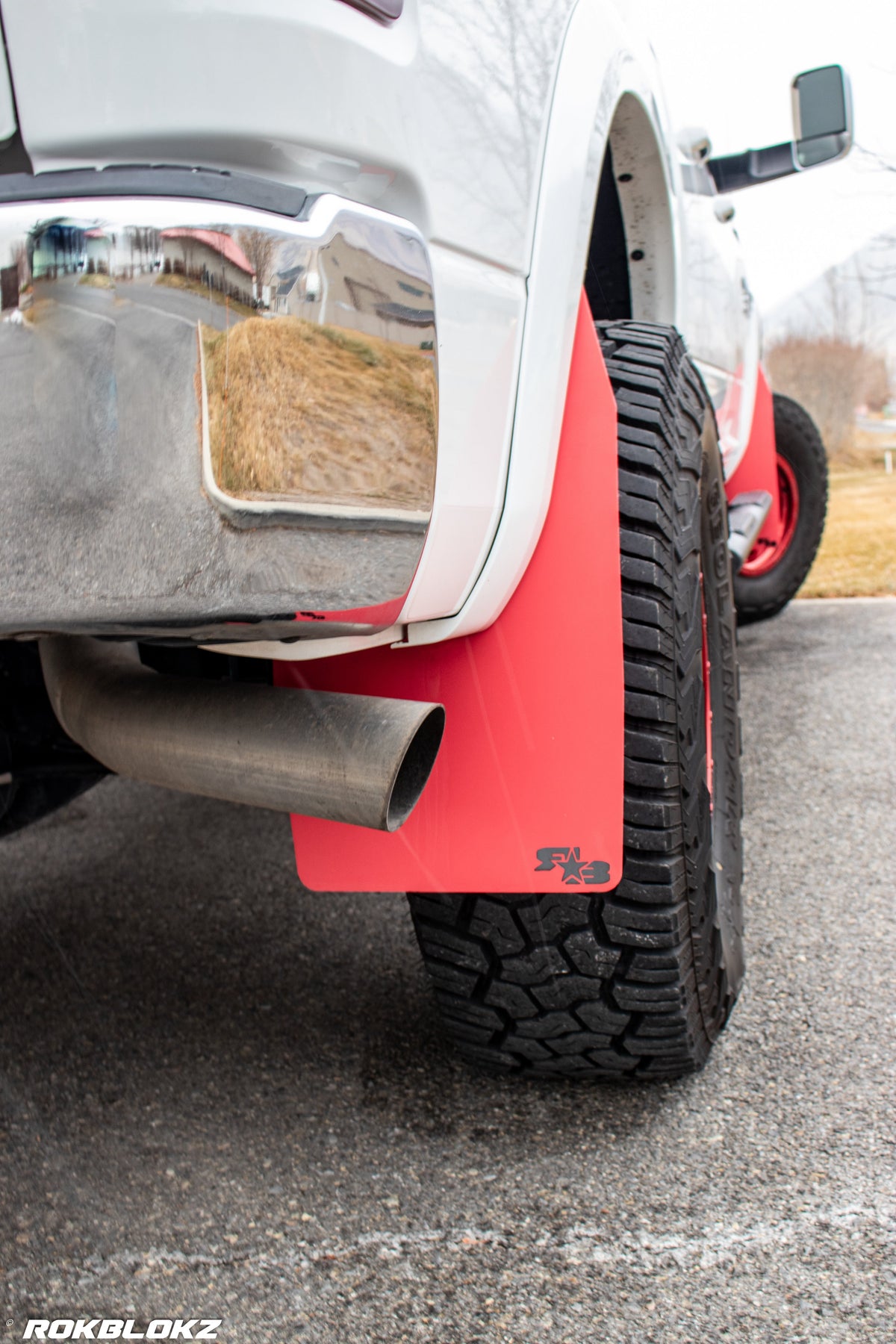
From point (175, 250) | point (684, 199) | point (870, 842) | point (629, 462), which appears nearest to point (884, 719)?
point (870, 842)

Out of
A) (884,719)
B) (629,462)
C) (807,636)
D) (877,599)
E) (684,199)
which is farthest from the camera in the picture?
(877,599)

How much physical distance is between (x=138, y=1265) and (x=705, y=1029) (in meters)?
0.82

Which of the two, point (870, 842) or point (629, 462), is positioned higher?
point (629, 462)

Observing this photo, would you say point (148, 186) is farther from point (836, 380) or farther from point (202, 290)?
point (836, 380)

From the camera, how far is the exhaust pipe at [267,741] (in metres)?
1.10

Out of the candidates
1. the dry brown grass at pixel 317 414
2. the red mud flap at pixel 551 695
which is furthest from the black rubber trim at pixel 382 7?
the red mud flap at pixel 551 695

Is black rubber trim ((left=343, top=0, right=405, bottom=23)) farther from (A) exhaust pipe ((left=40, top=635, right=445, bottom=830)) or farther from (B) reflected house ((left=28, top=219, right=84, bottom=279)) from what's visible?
(A) exhaust pipe ((left=40, top=635, right=445, bottom=830))

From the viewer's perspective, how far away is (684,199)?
7.90 feet

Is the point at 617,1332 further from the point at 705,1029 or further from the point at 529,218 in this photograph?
the point at 529,218

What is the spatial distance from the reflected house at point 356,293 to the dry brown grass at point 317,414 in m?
0.01

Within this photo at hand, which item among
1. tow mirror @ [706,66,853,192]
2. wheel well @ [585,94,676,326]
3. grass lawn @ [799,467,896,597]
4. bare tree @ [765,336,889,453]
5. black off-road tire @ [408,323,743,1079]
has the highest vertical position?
tow mirror @ [706,66,853,192]

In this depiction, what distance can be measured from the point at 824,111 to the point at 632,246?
0.96m

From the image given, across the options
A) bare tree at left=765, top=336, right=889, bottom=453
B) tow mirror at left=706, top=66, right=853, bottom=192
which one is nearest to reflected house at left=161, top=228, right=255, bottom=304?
tow mirror at left=706, top=66, right=853, bottom=192

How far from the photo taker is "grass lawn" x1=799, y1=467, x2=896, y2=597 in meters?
6.10
